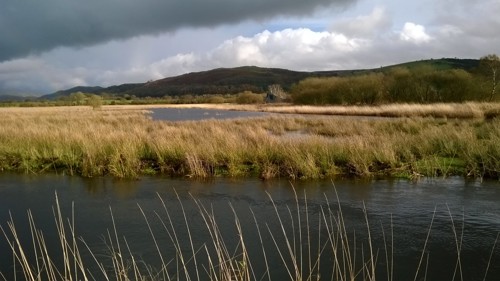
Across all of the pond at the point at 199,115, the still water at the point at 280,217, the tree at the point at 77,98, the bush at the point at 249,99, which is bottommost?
the still water at the point at 280,217

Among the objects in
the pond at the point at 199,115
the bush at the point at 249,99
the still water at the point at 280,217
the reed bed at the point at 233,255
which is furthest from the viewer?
the bush at the point at 249,99

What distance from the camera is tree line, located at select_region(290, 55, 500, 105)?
43.8 m

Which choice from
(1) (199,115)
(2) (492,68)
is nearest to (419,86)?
(2) (492,68)

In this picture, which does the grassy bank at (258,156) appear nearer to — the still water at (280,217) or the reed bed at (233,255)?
the still water at (280,217)

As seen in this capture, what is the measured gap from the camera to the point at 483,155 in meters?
12.0

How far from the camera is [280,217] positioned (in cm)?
808

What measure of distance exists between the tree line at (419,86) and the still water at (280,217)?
3776cm

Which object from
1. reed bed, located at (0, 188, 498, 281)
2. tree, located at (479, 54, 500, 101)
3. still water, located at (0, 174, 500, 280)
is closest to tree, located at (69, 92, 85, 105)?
tree, located at (479, 54, 500, 101)

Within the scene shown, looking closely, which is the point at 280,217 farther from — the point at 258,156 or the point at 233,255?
the point at 258,156

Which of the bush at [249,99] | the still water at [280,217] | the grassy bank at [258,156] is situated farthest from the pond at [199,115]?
the bush at [249,99]

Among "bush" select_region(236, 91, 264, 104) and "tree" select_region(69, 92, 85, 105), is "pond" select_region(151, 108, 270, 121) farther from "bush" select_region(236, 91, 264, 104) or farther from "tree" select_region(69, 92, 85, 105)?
"tree" select_region(69, 92, 85, 105)

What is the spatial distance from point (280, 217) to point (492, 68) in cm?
4272

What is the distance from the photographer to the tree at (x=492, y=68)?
42656mm

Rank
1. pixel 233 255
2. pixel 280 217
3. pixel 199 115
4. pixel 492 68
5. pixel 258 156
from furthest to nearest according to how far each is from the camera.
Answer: pixel 199 115 < pixel 492 68 < pixel 258 156 < pixel 280 217 < pixel 233 255
